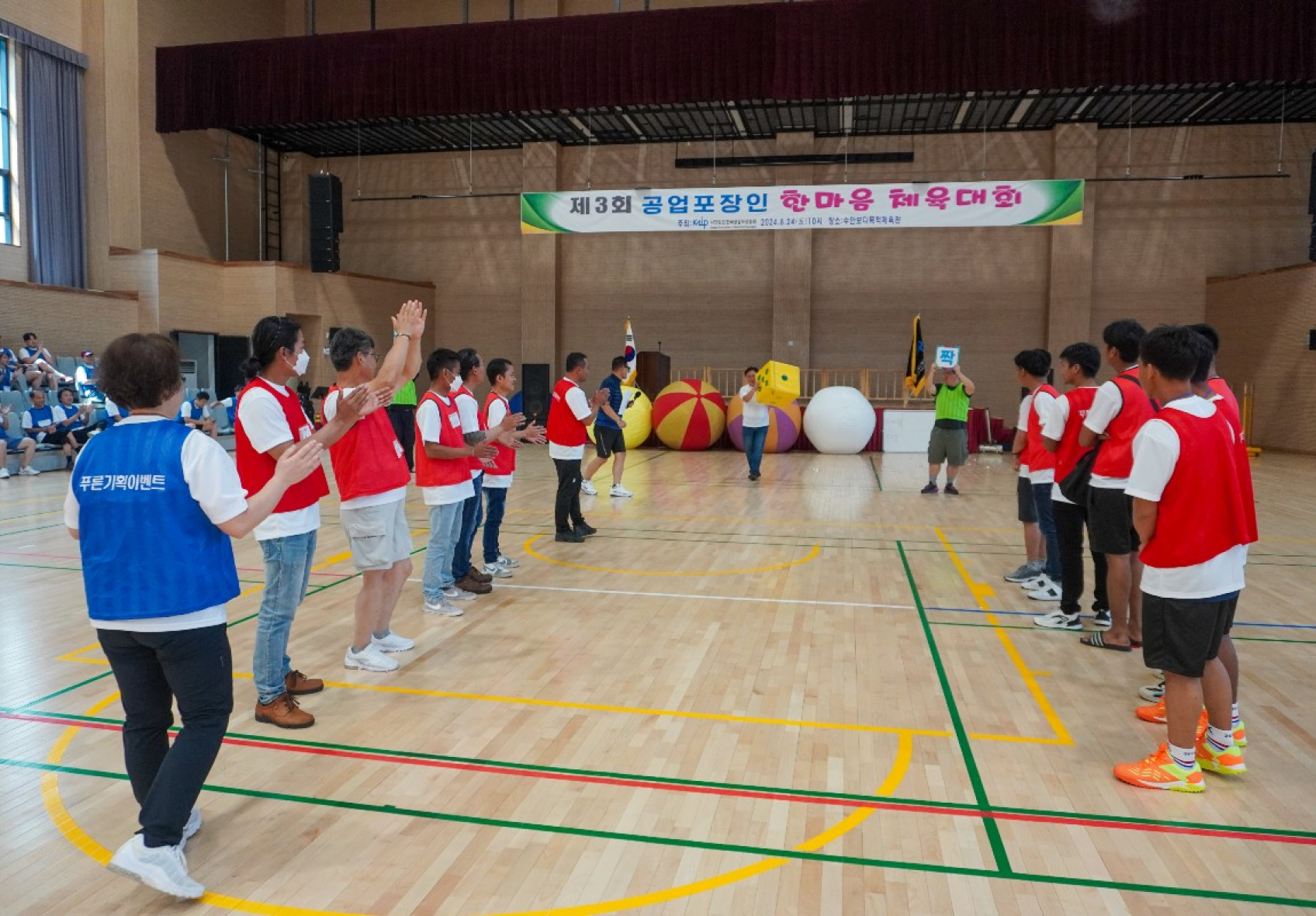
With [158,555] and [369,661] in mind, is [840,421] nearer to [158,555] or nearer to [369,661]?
[369,661]

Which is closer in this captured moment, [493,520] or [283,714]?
[283,714]

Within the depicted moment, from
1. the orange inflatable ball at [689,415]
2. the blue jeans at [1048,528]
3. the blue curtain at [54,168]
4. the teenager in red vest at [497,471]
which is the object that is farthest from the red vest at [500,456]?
the blue curtain at [54,168]

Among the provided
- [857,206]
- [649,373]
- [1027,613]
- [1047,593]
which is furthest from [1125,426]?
[649,373]

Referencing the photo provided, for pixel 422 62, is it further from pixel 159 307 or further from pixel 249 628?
pixel 249 628

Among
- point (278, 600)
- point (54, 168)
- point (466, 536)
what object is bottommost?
point (466, 536)

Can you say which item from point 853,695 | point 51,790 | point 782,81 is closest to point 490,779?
point 51,790

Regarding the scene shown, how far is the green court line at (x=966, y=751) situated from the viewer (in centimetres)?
288

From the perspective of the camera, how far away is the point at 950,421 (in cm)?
1120

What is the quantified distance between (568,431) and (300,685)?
12.3 feet

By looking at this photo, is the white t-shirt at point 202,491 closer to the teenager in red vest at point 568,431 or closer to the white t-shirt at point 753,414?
the teenager in red vest at point 568,431

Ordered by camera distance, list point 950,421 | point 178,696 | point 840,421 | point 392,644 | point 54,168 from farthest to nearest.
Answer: point 840,421 < point 54,168 < point 950,421 < point 392,644 < point 178,696

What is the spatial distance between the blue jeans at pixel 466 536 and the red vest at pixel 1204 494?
4288 mm

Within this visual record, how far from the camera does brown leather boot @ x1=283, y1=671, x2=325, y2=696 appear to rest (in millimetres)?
4258

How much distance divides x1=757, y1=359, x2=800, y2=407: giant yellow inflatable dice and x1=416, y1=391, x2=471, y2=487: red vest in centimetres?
930
